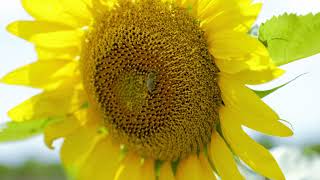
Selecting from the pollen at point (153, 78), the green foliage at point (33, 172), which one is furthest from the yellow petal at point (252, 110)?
the green foliage at point (33, 172)

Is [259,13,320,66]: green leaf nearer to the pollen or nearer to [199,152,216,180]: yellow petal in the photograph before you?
the pollen

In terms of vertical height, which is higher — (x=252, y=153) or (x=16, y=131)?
(x=16, y=131)

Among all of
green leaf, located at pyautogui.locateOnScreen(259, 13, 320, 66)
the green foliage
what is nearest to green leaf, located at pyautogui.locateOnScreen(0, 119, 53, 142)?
green leaf, located at pyautogui.locateOnScreen(259, 13, 320, 66)

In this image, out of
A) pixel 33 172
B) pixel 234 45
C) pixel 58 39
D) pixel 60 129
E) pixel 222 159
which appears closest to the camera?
pixel 234 45

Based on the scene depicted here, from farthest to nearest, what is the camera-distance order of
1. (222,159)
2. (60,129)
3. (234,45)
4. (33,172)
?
(33,172) → (60,129) → (222,159) → (234,45)

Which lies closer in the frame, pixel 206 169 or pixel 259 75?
pixel 259 75

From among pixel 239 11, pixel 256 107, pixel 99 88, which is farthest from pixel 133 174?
pixel 239 11

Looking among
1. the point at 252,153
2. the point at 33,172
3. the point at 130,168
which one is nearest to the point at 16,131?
the point at 130,168

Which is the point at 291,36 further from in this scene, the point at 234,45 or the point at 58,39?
the point at 58,39
